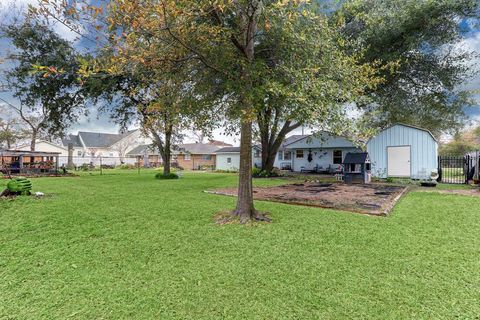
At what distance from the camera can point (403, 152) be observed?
44.4 feet

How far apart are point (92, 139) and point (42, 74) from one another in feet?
106

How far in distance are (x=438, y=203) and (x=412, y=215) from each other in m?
2.15

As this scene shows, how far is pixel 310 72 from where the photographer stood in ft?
15.7

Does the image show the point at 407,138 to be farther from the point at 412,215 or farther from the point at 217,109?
the point at 217,109

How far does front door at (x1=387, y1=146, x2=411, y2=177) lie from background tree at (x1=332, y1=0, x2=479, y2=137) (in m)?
1.77

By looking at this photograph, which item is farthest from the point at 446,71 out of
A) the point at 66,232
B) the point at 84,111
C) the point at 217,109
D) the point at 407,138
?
the point at 84,111

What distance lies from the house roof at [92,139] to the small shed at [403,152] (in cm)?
3923

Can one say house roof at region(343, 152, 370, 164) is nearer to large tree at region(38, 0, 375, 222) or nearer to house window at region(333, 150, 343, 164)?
large tree at region(38, 0, 375, 222)

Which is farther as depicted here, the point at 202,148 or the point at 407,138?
the point at 202,148

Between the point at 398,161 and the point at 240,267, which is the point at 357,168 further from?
the point at 240,267

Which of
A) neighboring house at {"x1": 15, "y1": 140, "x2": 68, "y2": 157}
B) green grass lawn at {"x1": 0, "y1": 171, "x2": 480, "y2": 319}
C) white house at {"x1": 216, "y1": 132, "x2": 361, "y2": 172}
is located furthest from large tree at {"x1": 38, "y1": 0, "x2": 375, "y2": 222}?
neighboring house at {"x1": 15, "y1": 140, "x2": 68, "y2": 157}

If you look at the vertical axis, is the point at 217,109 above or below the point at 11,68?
below

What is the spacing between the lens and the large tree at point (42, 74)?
Result: 14680 millimetres

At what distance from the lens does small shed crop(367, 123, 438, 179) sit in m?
13.0
